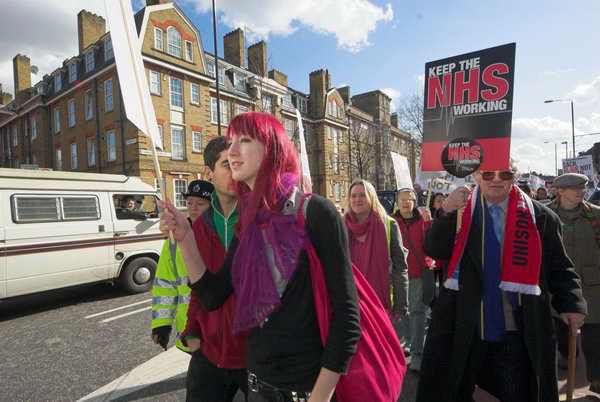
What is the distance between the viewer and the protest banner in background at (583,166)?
1073 cm

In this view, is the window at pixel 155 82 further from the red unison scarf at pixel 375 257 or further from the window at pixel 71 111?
the red unison scarf at pixel 375 257

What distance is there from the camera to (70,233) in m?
6.28

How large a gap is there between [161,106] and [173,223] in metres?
20.9

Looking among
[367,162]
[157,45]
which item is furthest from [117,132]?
[367,162]

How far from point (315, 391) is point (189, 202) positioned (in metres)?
2.42

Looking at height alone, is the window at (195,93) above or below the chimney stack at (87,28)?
below

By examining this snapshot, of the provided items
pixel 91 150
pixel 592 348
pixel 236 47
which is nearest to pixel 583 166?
pixel 592 348

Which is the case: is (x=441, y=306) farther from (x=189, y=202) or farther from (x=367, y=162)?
(x=367, y=162)

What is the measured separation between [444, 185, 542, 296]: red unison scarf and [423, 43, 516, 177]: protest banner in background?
0.27 meters

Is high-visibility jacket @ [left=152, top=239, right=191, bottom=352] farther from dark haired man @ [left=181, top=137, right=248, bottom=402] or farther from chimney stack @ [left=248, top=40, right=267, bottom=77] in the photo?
chimney stack @ [left=248, top=40, right=267, bottom=77]

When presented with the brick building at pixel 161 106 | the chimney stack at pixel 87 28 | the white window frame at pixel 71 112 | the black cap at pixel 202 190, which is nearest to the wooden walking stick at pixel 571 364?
the black cap at pixel 202 190

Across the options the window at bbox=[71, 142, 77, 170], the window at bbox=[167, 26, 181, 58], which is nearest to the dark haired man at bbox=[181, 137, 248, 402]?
the window at bbox=[167, 26, 181, 58]

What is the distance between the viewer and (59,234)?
616 cm

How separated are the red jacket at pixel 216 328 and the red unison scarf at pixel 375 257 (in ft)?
5.60
